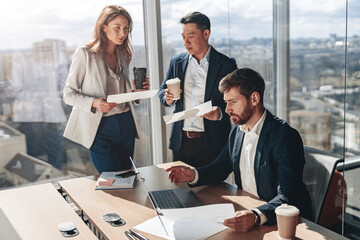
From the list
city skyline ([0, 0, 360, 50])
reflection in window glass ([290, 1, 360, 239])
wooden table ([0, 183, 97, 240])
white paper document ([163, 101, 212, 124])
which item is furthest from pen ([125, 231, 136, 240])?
city skyline ([0, 0, 360, 50])

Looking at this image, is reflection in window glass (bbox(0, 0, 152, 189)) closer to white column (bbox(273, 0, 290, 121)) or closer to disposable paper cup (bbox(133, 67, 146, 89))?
disposable paper cup (bbox(133, 67, 146, 89))

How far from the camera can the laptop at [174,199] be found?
1.90 meters

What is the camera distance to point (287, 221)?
150cm

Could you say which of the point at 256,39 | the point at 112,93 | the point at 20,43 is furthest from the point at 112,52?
the point at 256,39

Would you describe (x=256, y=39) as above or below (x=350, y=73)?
above

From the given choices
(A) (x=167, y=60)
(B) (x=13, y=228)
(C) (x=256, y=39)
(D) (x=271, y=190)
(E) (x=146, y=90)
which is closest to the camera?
(B) (x=13, y=228)

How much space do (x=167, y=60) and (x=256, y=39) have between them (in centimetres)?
83

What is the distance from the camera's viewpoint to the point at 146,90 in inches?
123

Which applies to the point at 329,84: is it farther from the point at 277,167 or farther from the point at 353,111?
the point at 277,167

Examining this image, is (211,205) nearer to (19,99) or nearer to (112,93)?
(112,93)

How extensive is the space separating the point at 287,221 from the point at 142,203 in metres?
0.74

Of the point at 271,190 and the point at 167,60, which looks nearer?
the point at 271,190

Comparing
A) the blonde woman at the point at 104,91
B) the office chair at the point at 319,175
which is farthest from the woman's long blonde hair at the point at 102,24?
the office chair at the point at 319,175

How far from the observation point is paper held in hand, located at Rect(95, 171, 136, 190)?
2193 mm
